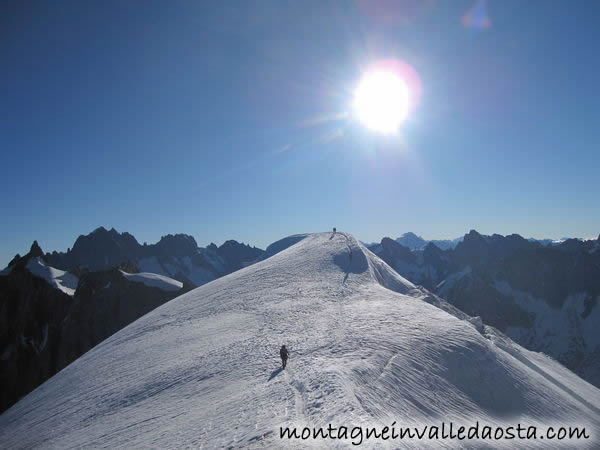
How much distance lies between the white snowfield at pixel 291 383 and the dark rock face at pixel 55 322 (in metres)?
60.4

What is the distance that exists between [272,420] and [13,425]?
25.2 m

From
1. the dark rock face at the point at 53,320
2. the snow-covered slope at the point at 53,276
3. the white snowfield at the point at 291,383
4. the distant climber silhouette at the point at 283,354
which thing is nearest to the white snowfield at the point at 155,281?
the dark rock face at the point at 53,320

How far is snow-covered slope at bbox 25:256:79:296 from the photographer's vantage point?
108081 millimetres

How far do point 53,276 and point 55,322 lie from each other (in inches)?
839

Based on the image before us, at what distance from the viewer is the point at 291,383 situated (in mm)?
15523

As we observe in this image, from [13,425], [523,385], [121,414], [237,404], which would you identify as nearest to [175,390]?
[121,414]

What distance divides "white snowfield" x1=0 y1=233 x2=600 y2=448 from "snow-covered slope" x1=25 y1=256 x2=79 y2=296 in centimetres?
9163

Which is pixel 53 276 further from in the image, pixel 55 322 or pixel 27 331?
pixel 27 331

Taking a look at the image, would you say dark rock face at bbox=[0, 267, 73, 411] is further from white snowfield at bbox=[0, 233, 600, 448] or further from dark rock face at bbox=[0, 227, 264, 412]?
white snowfield at bbox=[0, 233, 600, 448]

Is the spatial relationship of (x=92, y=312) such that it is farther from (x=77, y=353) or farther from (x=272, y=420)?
(x=272, y=420)

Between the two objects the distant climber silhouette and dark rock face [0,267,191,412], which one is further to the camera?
dark rock face [0,267,191,412]

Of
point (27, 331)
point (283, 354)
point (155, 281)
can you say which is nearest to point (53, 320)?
point (27, 331)

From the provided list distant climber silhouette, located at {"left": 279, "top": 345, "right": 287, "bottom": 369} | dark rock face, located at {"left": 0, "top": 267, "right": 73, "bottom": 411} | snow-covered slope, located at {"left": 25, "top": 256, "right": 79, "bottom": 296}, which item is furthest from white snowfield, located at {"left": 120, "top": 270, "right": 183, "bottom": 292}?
distant climber silhouette, located at {"left": 279, "top": 345, "right": 287, "bottom": 369}

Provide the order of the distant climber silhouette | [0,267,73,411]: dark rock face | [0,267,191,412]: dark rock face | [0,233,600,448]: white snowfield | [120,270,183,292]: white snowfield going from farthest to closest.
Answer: [120,270,183,292]: white snowfield, [0,267,191,412]: dark rock face, [0,267,73,411]: dark rock face, the distant climber silhouette, [0,233,600,448]: white snowfield
